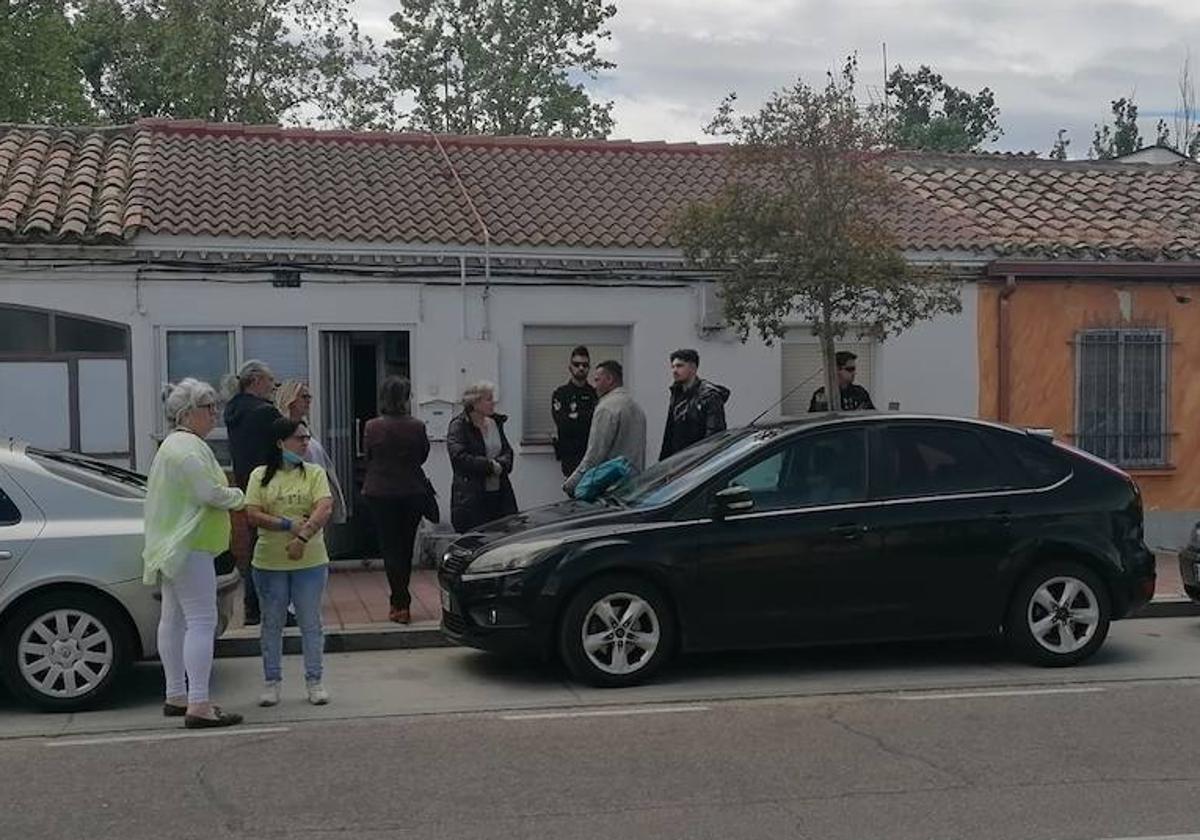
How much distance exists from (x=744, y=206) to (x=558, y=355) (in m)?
2.75

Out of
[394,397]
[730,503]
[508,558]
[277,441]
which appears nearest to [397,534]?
[394,397]

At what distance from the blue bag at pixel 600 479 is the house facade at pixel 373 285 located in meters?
3.34

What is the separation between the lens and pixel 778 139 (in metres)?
10.3

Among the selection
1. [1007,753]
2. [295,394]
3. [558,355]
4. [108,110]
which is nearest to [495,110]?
[108,110]

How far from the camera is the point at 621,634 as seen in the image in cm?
752

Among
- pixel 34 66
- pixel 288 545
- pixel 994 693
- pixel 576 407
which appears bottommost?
pixel 994 693

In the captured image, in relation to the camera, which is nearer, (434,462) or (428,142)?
(434,462)

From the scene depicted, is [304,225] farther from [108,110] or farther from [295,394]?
[108,110]

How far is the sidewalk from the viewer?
8891mm

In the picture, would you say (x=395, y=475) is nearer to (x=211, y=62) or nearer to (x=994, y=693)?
(x=994, y=693)

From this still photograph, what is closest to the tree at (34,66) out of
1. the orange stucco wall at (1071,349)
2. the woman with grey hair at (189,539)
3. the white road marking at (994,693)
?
the orange stucco wall at (1071,349)

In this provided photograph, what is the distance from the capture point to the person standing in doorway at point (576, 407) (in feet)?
37.3

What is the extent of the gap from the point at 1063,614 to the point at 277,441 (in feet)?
16.0

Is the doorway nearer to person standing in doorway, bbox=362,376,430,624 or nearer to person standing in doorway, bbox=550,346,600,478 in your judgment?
person standing in doorway, bbox=550,346,600,478
